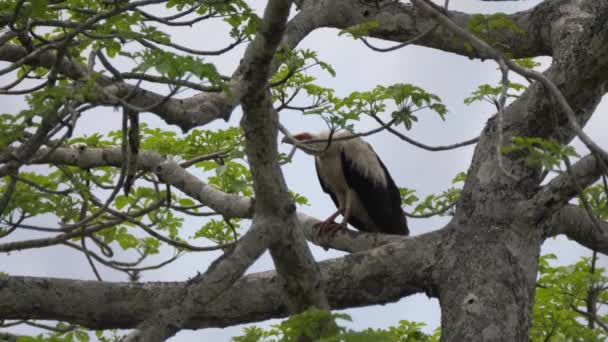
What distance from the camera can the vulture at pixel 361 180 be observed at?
255 inches

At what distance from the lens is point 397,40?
6016mm

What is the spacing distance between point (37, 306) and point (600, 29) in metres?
3.34

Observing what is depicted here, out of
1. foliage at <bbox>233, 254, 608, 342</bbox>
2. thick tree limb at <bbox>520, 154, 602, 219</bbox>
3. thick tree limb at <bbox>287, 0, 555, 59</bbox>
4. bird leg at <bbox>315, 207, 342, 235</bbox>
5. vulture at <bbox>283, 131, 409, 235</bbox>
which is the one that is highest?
thick tree limb at <bbox>287, 0, 555, 59</bbox>

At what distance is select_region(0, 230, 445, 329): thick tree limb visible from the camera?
4.41 metres

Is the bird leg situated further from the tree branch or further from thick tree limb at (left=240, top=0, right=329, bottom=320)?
thick tree limb at (left=240, top=0, right=329, bottom=320)

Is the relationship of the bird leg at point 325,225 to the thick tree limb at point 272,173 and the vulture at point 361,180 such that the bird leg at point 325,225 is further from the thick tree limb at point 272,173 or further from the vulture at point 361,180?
the thick tree limb at point 272,173

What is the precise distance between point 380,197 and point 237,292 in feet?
7.31

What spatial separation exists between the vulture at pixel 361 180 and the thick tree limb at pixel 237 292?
172 centimetres

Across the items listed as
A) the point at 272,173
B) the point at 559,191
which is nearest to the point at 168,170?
the point at 272,173

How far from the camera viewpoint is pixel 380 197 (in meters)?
6.53

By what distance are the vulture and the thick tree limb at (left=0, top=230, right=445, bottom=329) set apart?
1.72 metres

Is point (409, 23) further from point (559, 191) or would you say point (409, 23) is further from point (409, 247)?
point (559, 191)

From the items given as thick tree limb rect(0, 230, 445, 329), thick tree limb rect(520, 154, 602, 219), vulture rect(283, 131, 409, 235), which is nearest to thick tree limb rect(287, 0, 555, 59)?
vulture rect(283, 131, 409, 235)

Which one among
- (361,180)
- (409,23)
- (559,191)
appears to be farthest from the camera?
(361,180)
